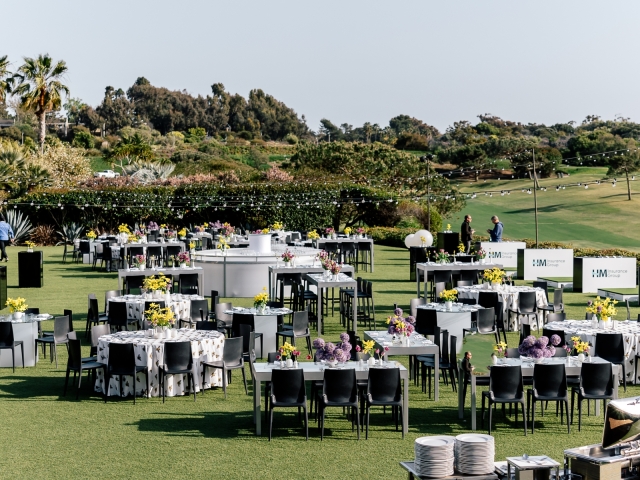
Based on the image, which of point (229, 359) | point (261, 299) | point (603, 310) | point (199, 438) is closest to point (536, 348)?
point (603, 310)

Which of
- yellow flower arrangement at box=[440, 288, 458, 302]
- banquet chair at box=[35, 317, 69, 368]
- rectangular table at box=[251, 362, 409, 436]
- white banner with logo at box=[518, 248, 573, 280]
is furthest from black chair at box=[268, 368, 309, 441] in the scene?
white banner with logo at box=[518, 248, 573, 280]

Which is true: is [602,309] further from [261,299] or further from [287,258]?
[287,258]

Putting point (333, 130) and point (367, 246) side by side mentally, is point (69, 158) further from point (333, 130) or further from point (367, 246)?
point (333, 130)

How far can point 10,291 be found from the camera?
24.6 meters

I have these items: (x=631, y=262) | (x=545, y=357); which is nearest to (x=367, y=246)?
(x=631, y=262)

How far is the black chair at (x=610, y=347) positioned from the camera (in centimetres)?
1337

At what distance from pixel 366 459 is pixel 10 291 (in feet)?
55.4

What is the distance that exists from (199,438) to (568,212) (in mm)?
53497

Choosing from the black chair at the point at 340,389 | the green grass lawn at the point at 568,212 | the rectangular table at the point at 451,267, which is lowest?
the black chair at the point at 340,389

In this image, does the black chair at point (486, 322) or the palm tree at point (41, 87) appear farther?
the palm tree at point (41, 87)

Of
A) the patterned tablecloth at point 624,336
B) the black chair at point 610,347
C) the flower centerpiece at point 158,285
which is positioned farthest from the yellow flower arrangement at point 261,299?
the black chair at point 610,347

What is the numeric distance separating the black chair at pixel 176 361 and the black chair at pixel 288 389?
2.29 metres

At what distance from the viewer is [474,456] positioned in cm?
720

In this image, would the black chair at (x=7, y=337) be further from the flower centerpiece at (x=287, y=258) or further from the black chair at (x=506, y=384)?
the black chair at (x=506, y=384)
